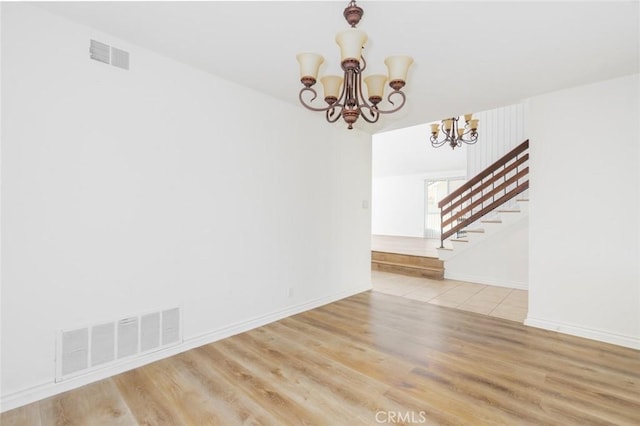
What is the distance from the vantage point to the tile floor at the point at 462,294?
379cm

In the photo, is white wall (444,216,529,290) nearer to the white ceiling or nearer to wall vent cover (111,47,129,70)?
the white ceiling

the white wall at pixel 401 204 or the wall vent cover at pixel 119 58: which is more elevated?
the wall vent cover at pixel 119 58

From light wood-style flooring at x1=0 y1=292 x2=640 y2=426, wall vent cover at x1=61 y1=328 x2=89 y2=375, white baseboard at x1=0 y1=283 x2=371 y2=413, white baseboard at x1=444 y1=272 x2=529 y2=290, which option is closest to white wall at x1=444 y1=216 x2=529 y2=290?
white baseboard at x1=444 y1=272 x2=529 y2=290

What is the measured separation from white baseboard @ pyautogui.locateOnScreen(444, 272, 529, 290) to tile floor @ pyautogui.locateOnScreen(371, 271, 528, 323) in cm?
14

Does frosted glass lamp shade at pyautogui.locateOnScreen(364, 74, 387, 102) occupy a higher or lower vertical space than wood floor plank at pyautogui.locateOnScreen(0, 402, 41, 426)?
higher

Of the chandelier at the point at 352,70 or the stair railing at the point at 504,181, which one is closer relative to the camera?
the chandelier at the point at 352,70

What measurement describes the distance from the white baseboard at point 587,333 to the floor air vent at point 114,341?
3.55 meters

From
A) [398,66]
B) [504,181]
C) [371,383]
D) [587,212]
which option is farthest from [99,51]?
[504,181]

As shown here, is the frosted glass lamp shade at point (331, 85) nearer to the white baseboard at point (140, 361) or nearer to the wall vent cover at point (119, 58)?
the wall vent cover at point (119, 58)

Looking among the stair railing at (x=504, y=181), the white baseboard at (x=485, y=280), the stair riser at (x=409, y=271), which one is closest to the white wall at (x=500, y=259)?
the white baseboard at (x=485, y=280)

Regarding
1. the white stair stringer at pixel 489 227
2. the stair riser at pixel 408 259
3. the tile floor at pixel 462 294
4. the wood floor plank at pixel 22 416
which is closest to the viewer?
the wood floor plank at pixel 22 416

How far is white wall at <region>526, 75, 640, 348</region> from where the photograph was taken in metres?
2.79

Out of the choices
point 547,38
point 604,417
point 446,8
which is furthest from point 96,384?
point 547,38

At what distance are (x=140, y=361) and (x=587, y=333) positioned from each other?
13.2 ft
